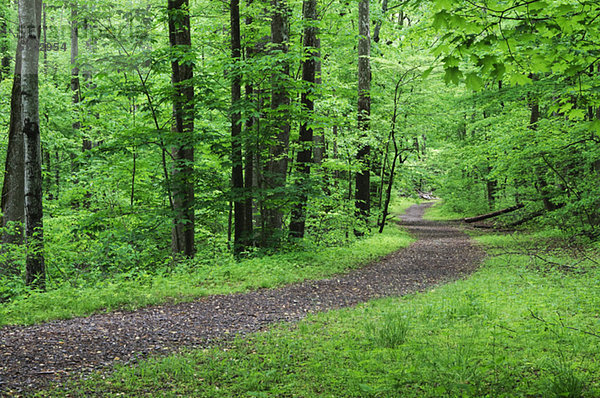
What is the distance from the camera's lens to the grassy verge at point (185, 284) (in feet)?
21.3

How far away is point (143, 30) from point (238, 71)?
8.65ft

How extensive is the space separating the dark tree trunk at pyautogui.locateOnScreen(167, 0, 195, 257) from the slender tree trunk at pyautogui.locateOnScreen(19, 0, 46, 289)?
264 cm

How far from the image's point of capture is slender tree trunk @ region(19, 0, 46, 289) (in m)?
7.81

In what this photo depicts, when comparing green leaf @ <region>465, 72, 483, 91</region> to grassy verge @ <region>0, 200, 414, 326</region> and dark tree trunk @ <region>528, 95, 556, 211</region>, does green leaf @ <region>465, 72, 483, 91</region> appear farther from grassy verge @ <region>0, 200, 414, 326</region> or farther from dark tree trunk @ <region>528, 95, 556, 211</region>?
dark tree trunk @ <region>528, 95, 556, 211</region>

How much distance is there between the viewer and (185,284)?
8.05 meters

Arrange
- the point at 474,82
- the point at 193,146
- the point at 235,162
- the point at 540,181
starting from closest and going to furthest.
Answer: the point at 474,82
the point at 193,146
the point at 235,162
the point at 540,181

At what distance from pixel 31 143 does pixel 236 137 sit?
403cm

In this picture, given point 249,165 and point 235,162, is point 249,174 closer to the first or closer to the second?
point 249,165

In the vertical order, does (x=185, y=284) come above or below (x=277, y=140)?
below

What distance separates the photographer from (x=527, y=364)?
3705mm

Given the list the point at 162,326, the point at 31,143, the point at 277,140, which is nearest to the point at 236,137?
the point at 277,140

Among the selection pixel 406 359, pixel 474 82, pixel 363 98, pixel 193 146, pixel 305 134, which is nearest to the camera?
pixel 474 82

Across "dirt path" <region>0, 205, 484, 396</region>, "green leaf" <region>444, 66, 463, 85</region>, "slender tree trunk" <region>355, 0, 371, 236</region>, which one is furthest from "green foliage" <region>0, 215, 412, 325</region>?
"green leaf" <region>444, 66, 463, 85</region>

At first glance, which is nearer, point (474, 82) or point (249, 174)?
point (474, 82)
